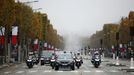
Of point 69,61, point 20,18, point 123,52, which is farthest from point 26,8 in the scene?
point 123,52

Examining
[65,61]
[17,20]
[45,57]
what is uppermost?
[17,20]

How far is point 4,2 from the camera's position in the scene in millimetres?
65312

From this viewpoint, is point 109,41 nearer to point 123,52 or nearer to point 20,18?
point 123,52

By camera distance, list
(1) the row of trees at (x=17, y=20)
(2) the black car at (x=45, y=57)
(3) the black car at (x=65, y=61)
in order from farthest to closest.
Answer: (2) the black car at (x=45, y=57), (1) the row of trees at (x=17, y=20), (3) the black car at (x=65, y=61)

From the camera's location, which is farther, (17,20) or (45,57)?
(17,20)

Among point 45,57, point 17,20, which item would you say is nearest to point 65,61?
point 45,57

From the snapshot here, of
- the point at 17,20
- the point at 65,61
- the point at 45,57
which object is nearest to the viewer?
the point at 65,61

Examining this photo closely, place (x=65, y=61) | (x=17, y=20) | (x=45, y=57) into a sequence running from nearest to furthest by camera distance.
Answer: (x=65, y=61), (x=45, y=57), (x=17, y=20)

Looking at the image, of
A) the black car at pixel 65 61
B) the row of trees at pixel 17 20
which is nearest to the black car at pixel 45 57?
the row of trees at pixel 17 20

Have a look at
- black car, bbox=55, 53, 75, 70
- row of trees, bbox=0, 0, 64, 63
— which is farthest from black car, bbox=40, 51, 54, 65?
black car, bbox=55, 53, 75, 70

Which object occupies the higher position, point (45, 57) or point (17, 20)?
point (17, 20)

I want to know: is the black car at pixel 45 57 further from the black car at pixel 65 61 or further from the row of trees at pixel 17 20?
the black car at pixel 65 61

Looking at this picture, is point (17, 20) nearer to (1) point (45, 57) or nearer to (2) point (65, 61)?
(1) point (45, 57)

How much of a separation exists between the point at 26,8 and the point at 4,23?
1328 inches
